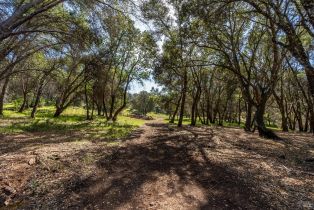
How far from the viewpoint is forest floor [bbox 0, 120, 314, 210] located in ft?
14.8

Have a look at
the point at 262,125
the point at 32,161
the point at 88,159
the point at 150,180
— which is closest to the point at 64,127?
the point at 88,159

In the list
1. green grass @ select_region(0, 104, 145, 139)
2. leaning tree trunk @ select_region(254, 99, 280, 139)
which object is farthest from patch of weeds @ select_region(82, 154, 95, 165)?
leaning tree trunk @ select_region(254, 99, 280, 139)

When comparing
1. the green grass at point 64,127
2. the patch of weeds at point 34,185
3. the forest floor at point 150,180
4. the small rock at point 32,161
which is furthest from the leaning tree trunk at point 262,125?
the patch of weeds at point 34,185

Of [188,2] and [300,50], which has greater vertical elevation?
[188,2]

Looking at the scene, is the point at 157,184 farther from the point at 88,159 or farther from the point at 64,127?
the point at 64,127

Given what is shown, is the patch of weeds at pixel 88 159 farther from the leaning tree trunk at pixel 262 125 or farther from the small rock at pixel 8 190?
the leaning tree trunk at pixel 262 125

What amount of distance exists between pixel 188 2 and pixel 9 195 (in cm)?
985

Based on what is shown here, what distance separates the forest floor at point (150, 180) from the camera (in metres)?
4.50

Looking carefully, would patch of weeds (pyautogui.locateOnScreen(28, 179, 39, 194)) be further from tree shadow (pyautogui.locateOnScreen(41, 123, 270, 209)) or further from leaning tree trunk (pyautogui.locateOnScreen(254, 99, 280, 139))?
leaning tree trunk (pyautogui.locateOnScreen(254, 99, 280, 139))

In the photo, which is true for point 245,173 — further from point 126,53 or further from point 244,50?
point 126,53

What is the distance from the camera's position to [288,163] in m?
7.57

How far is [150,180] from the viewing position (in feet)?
18.8

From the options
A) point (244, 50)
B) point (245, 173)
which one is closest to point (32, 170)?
point (245, 173)

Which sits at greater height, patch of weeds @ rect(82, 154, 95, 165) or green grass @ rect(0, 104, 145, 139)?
green grass @ rect(0, 104, 145, 139)
